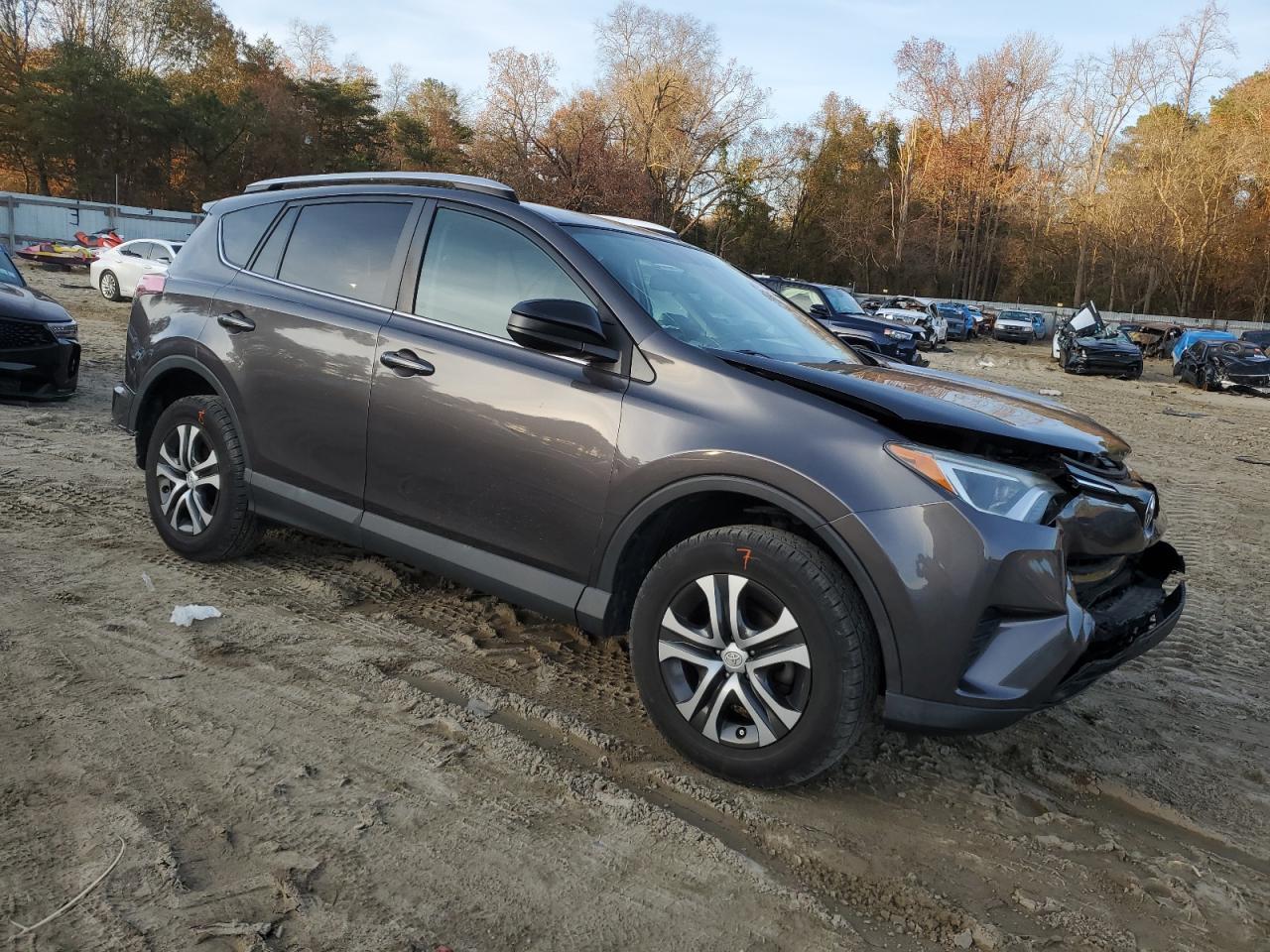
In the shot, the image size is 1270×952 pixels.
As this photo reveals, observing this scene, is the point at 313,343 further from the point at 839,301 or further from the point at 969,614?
the point at 839,301

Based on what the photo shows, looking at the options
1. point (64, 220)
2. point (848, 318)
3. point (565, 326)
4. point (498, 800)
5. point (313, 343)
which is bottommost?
point (498, 800)

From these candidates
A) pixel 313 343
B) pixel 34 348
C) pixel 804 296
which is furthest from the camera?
pixel 804 296

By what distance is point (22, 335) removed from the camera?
7930 mm

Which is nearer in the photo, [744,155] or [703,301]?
[703,301]

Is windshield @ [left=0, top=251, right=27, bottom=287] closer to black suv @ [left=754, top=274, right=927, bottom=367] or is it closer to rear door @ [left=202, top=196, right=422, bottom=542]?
rear door @ [left=202, top=196, right=422, bottom=542]

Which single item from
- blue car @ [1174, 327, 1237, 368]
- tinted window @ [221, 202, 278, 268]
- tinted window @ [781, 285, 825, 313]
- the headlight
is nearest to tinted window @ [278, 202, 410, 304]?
tinted window @ [221, 202, 278, 268]

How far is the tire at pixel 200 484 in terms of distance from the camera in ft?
13.6

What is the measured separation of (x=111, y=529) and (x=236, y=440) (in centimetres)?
130

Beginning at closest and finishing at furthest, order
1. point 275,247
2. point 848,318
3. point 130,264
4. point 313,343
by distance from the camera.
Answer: point 313,343 → point 275,247 → point 848,318 → point 130,264

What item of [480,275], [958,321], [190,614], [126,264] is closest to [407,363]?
[480,275]

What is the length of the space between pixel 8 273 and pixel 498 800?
8692 millimetres

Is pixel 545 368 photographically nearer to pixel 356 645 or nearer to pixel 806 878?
pixel 356 645

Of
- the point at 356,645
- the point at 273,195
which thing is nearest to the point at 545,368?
the point at 356,645

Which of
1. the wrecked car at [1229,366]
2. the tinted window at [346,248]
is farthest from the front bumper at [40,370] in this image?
the wrecked car at [1229,366]
